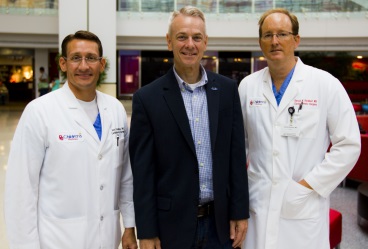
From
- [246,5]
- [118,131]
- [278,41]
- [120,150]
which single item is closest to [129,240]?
[120,150]

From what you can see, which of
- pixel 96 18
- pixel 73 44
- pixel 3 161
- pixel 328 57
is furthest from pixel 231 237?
pixel 328 57

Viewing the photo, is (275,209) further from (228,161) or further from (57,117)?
(57,117)

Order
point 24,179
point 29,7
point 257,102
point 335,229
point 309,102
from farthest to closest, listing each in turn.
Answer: point 29,7 → point 335,229 → point 257,102 → point 309,102 → point 24,179

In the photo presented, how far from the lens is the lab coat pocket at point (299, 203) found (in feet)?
6.95

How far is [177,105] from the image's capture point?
1.92 m

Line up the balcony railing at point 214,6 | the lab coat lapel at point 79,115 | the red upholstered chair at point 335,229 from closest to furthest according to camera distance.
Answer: the lab coat lapel at point 79,115 < the red upholstered chair at point 335,229 < the balcony railing at point 214,6

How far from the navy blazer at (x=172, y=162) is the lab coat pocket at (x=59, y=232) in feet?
1.06

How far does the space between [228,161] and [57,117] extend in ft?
2.92

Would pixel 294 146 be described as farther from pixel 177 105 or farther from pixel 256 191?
pixel 177 105

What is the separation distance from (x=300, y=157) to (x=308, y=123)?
19 cm

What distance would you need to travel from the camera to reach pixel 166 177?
6.29 ft

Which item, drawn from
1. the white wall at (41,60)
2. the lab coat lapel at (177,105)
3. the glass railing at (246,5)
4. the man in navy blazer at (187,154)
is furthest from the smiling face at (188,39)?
the white wall at (41,60)

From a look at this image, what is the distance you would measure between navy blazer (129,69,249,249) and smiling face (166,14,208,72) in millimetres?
133

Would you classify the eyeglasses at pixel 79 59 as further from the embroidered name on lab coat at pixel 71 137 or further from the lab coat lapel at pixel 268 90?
the lab coat lapel at pixel 268 90
